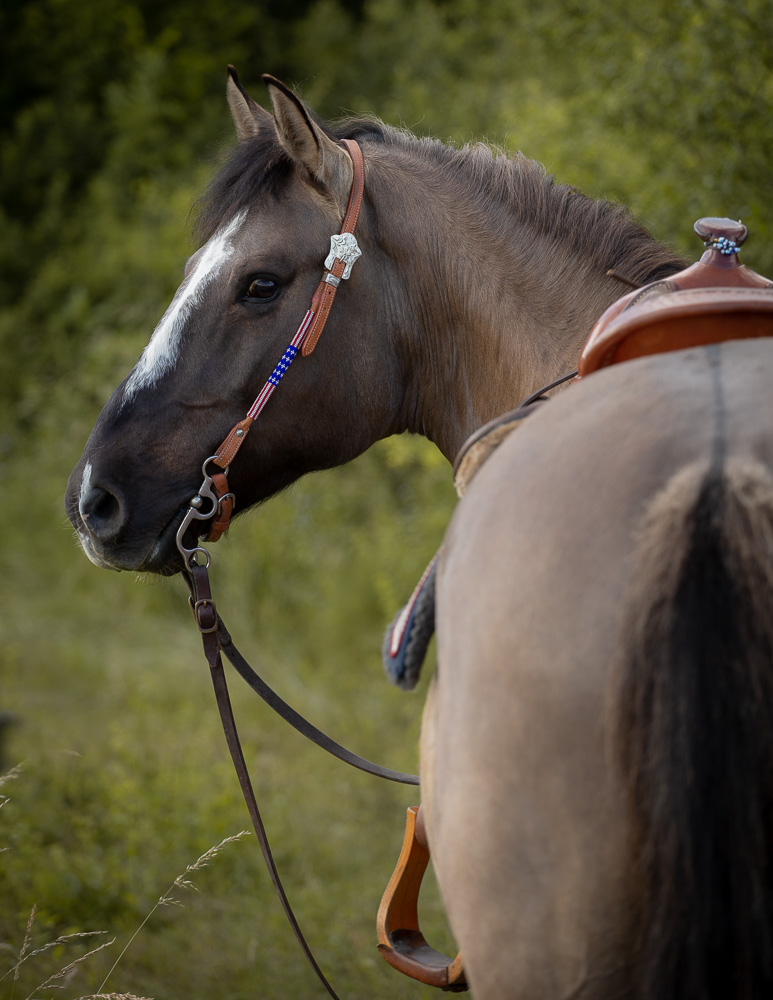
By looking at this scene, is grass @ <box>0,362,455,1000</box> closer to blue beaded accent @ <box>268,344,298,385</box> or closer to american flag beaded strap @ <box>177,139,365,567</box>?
american flag beaded strap @ <box>177,139,365,567</box>

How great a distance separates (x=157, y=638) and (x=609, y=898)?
604 cm

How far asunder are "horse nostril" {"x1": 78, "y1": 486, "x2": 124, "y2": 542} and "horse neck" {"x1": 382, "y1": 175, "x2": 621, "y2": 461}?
87 cm

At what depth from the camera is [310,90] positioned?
10633mm

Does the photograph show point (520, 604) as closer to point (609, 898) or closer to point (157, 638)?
point (609, 898)

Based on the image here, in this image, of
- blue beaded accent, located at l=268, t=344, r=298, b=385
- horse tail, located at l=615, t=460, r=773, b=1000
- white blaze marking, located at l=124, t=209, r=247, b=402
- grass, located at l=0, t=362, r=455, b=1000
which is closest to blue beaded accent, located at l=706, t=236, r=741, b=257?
horse tail, located at l=615, t=460, r=773, b=1000

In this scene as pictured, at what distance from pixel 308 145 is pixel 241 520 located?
516 centimetres

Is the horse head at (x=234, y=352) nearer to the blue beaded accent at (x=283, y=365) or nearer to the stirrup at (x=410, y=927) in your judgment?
the blue beaded accent at (x=283, y=365)

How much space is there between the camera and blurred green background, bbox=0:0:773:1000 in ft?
12.0

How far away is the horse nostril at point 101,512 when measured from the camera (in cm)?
220

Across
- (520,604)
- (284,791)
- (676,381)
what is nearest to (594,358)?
(676,381)

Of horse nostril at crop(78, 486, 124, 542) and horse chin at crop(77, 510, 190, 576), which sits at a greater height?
horse nostril at crop(78, 486, 124, 542)

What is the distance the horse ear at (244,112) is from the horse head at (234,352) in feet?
0.61

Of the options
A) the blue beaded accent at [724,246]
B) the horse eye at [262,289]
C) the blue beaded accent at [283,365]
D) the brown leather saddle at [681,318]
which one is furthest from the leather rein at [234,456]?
the blue beaded accent at [724,246]

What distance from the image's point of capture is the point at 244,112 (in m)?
2.46
